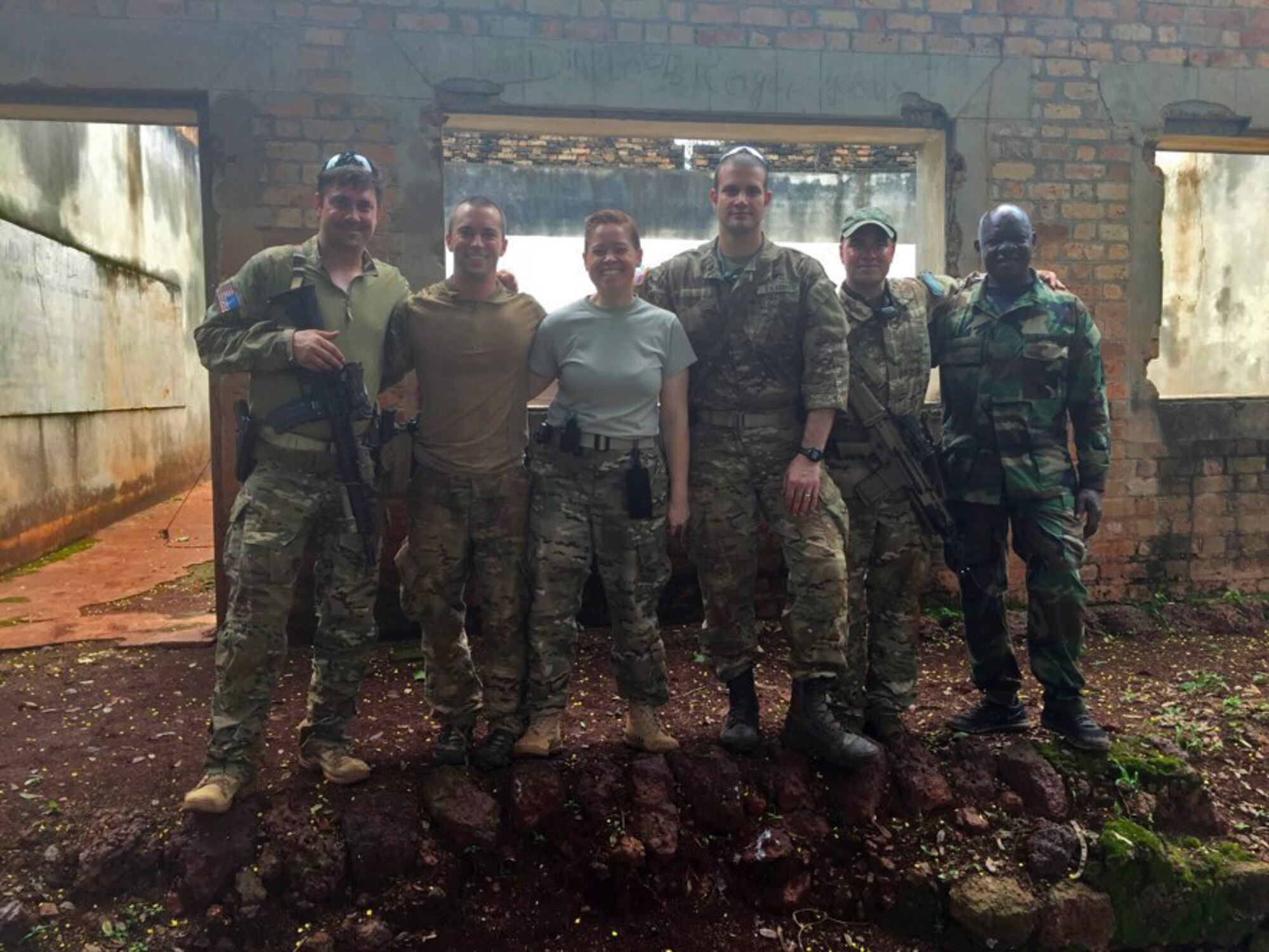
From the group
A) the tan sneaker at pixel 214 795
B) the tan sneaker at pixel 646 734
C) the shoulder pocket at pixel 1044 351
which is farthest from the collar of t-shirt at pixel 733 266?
the tan sneaker at pixel 214 795

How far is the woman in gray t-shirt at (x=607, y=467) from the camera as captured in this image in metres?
2.79

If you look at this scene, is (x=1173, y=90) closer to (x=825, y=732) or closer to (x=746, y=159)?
(x=746, y=159)

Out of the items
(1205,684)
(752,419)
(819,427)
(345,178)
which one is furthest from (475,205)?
(1205,684)

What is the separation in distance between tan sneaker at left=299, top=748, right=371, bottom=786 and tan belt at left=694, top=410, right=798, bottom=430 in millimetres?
1656

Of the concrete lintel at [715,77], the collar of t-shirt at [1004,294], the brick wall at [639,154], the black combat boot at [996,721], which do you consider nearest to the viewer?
the collar of t-shirt at [1004,294]

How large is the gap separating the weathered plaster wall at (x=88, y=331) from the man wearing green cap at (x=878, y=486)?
6007mm

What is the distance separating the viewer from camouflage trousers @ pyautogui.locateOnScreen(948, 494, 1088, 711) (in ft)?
10.2

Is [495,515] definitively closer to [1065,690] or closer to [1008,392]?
[1008,392]

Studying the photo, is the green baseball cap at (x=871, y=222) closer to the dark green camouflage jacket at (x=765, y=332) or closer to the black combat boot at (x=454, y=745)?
the dark green camouflage jacket at (x=765, y=332)

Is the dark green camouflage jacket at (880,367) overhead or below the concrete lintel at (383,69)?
below

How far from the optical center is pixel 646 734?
3035 mm

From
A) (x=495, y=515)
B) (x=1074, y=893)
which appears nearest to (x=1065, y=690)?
(x=1074, y=893)

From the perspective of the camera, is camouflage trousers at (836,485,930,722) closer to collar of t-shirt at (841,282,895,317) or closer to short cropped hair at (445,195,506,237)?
collar of t-shirt at (841,282,895,317)

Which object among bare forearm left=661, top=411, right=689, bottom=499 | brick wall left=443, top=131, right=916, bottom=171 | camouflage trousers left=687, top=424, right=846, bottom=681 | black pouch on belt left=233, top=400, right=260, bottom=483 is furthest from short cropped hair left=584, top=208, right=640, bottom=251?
brick wall left=443, top=131, right=916, bottom=171
